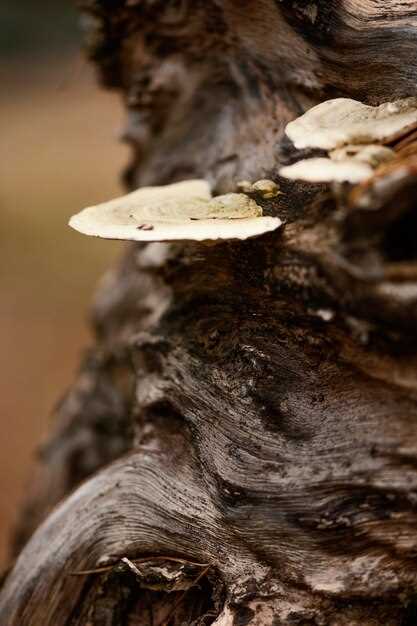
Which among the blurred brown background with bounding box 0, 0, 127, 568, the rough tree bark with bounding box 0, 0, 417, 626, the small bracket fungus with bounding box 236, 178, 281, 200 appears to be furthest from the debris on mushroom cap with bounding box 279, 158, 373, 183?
the blurred brown background with bounding box 0, 0, 127, 568

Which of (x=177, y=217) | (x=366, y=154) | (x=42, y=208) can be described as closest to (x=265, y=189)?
(x=177, y=217)

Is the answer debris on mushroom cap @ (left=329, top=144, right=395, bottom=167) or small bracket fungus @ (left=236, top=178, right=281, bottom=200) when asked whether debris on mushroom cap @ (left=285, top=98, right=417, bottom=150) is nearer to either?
debris on mushroom cap @ (left=329, top=144, right=395, bottom=167)

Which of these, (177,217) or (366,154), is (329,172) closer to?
(366,154)

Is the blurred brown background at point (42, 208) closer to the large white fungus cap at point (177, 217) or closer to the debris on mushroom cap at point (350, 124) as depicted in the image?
the large white fungus cap at point (177, 217)

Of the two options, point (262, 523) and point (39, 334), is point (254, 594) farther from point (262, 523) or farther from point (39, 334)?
point (39, 334)

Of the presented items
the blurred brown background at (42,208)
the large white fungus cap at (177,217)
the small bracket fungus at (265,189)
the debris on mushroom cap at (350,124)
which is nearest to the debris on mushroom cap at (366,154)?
the debris on mushroom cap at (350,124)
